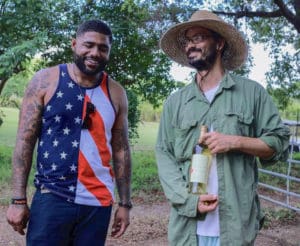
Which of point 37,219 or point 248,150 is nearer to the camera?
point 248,150

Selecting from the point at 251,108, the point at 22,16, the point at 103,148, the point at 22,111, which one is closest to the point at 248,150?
the point at 251,108

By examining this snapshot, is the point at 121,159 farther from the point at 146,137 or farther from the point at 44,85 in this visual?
the point at 146,137

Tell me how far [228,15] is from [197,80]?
810 centimetres

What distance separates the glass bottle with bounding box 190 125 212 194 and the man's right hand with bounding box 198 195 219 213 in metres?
0.05

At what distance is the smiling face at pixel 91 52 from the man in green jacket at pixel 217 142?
0.45m

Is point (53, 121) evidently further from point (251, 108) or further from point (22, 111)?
point (251, 108)

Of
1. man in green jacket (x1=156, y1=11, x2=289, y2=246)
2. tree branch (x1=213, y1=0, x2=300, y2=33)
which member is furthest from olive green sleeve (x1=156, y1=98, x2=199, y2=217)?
tree branch (x1=213, y1=0, x2=300, y2=33)

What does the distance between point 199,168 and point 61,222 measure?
0.78 m

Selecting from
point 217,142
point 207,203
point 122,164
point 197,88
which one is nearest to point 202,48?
point 197,88

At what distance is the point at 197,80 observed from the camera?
8.21 feet

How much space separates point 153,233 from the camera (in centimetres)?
546

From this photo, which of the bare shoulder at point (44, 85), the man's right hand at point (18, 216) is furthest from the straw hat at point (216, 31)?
the man's right hand at point (18, 216)

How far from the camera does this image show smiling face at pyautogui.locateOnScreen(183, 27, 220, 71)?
240 cm

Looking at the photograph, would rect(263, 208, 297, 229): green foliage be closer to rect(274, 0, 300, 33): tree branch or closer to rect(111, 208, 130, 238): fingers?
rect(111, 208, 130, 238): fingers
